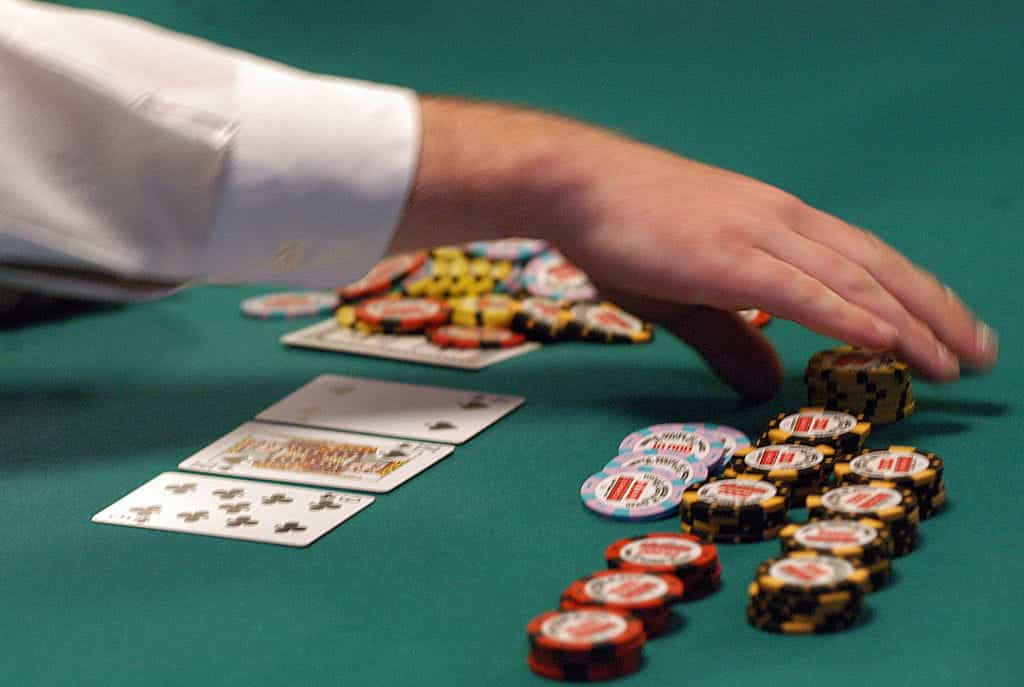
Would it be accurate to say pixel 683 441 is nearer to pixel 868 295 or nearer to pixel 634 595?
pixel 868 295

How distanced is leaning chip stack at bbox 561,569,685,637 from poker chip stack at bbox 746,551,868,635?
3.2 inches

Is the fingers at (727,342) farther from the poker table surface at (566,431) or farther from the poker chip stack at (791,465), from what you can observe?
the poker chip stack at (791,465)

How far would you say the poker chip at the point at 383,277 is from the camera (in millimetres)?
2719

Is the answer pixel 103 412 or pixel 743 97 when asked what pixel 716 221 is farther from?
pixel 743 97

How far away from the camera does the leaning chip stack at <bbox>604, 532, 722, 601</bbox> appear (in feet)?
4.97

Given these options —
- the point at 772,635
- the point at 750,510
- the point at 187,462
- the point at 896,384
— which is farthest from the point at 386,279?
the point at 772,635

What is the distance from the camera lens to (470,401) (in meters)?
2.15

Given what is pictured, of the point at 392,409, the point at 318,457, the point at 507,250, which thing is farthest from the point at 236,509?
the point at 507,250

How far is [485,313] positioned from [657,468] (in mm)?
725

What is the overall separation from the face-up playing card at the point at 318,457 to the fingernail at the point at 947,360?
64 centimetres

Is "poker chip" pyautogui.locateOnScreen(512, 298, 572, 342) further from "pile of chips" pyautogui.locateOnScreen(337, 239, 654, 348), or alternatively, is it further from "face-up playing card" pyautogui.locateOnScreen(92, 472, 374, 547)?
"face-up playing card" pyautogui.locateOnScreen(92, 472, 374, 547)

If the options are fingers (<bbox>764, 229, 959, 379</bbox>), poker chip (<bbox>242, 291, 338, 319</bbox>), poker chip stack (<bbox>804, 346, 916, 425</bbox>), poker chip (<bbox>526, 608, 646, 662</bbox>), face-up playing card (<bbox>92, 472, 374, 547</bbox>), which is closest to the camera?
poker chip (<bbox>526, 608, 646, 662</bbox>)

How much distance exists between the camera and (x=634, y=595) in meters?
1.46

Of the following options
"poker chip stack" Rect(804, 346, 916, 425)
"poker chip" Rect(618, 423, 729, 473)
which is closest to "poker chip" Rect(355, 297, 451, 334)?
"poker chip" Rect(618, 423, 729, 473)
